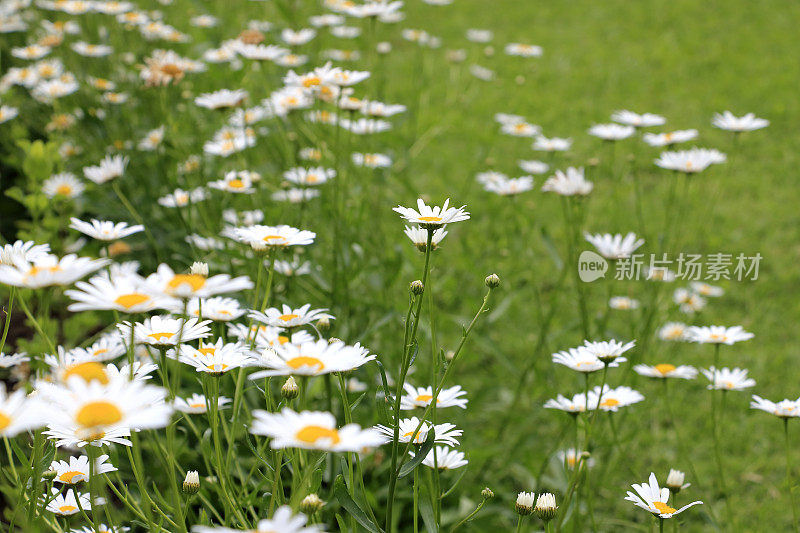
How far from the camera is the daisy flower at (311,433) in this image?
0.65m

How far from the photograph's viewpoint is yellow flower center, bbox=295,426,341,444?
668 mm

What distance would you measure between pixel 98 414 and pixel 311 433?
180 mm

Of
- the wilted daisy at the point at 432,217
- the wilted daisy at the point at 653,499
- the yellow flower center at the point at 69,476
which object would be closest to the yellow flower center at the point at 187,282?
the wilted daisy at the point at 432,217

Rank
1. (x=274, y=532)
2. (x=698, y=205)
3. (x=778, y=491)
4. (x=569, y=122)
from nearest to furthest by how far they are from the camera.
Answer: (x=274, y=532) < (x=778, y=491) < (x=698, y=205) < (x=569, y=122)

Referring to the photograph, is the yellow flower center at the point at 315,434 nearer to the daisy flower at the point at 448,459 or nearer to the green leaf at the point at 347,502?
the green leaf at the point at 347,502

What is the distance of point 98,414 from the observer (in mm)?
642

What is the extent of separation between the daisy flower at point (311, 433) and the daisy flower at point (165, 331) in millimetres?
284

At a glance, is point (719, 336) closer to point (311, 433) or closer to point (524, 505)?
point (524, 505)

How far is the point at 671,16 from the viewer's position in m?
6.29

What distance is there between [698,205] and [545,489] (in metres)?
2.20

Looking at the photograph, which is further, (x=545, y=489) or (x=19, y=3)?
(x=19, y=3)

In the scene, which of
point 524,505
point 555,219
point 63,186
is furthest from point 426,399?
point 555,219

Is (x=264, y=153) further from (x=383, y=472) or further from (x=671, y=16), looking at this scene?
(x=671, y=16)

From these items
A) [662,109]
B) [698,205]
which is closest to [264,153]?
[698,205]
